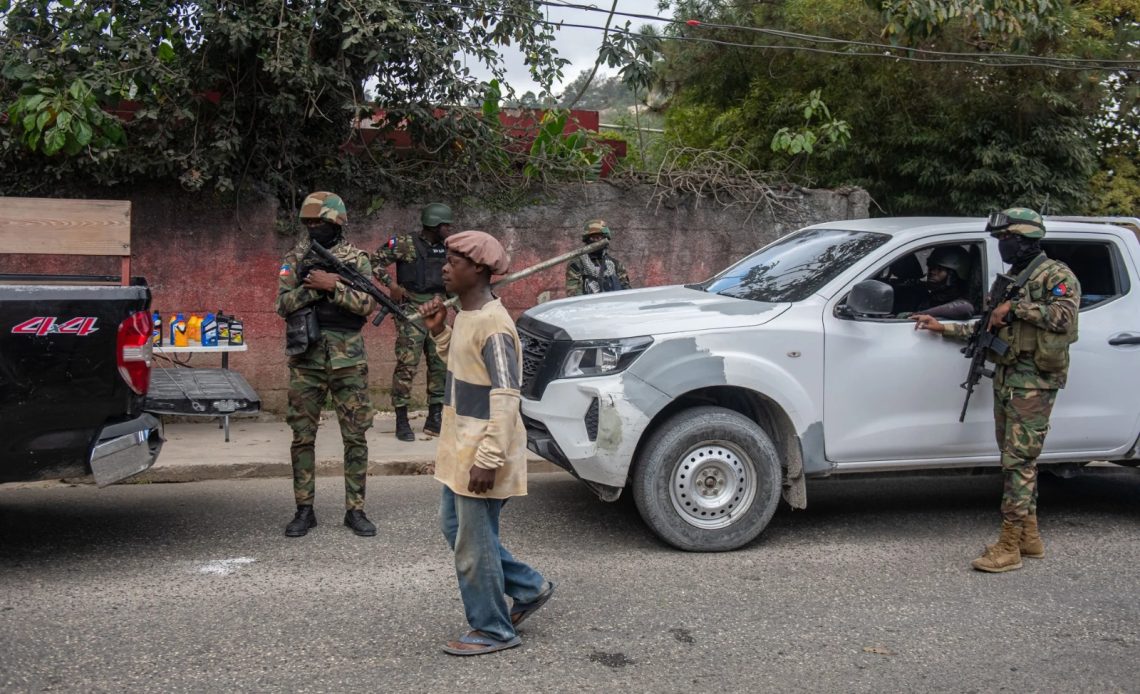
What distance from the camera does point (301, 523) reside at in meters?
6.14

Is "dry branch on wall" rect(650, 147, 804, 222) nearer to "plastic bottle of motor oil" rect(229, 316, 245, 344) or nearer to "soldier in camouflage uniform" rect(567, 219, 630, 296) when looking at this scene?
"soldier in camouflage uniform" rect(567, 219, 630, 296)

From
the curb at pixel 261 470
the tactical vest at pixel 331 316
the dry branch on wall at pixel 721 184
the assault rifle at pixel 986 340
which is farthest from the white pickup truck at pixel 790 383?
the dry branch on wall at pixel 721 184

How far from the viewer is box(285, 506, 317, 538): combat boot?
6.07 metres

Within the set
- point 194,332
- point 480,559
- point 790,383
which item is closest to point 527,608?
point 480,559

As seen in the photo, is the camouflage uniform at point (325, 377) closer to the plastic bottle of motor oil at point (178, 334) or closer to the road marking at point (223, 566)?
the road marking at point (223, 566)

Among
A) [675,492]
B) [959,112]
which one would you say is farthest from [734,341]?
[959,112]

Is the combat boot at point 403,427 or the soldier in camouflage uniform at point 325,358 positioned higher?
the soldier in camouflage uniform at point 325,358

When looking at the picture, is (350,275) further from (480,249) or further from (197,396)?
(480,249)

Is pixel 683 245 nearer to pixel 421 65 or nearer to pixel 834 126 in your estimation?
pixel 834 126

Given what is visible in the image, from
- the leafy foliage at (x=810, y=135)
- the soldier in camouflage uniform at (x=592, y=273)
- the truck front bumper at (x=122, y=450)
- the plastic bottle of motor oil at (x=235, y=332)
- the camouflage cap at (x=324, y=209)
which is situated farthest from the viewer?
the leafy foliage at (x=810, y=135)

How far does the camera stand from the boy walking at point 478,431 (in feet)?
13.8

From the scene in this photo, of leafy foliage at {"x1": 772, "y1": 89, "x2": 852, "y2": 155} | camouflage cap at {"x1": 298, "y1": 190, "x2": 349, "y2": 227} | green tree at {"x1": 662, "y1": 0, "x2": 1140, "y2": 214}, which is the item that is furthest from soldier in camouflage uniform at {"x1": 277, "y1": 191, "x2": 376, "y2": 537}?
green tree at {"x1": 662, "y1": 0, "x2": 1140, "y2": 214}

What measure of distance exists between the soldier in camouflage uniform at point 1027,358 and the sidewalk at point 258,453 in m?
3.42

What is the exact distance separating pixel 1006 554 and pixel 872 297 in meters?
1.53
